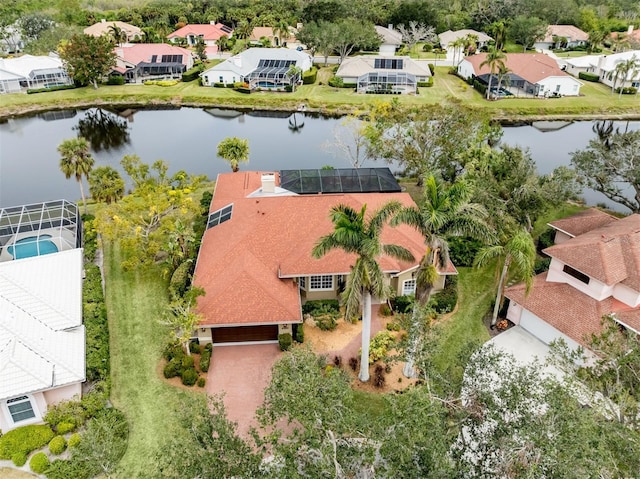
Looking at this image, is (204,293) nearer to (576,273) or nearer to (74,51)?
(576,273)

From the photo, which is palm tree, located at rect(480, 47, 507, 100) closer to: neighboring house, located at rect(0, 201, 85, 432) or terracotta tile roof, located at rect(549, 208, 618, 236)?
terracotta tile roof, located at rect(549, 208, 618, 236)

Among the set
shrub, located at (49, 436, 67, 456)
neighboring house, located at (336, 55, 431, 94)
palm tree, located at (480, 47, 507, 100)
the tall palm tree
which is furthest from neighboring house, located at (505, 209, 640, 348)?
neighboring house, located at (336, 55, 431, 94)

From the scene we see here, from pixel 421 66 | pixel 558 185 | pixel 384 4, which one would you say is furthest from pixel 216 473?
pixel 384 4

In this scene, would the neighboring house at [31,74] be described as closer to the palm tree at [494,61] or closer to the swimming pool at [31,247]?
the swimming pool at [31,247]

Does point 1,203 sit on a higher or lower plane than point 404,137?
lower

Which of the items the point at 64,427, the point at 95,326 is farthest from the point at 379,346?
the point at 95,326
